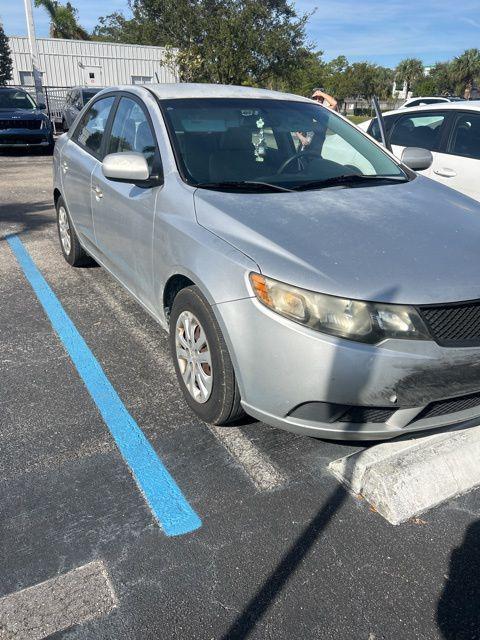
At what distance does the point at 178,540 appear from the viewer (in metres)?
2.14

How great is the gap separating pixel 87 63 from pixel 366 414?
1335 inches

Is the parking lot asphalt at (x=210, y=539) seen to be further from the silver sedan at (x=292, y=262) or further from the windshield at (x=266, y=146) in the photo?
the windshield at (x=266, y=146)

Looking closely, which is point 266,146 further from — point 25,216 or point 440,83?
point 440,83

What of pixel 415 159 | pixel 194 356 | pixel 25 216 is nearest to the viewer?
pixel 194 356

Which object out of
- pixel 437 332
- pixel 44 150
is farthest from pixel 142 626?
pixel 44 150

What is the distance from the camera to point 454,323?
2.21 m

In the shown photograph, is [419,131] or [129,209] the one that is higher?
[419,131]

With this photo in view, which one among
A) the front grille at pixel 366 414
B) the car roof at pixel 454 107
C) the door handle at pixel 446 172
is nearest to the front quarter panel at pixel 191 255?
the front grille at pixel 366 414

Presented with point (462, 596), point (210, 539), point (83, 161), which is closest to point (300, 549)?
point (210, 539)

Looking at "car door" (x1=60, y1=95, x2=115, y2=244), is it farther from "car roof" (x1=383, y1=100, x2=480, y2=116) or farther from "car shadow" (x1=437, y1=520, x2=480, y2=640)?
"car roof" (x1=383, y1=100, x2=480, y2=116)

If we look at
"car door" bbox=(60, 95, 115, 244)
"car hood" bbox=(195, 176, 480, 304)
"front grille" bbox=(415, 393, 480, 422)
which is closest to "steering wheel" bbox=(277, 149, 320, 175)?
"car hood" bbox=(195, 176, 480, 304)

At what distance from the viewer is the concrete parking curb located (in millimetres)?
2309

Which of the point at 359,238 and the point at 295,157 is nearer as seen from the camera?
the point at 359,238

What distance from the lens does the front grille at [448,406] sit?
230cm
